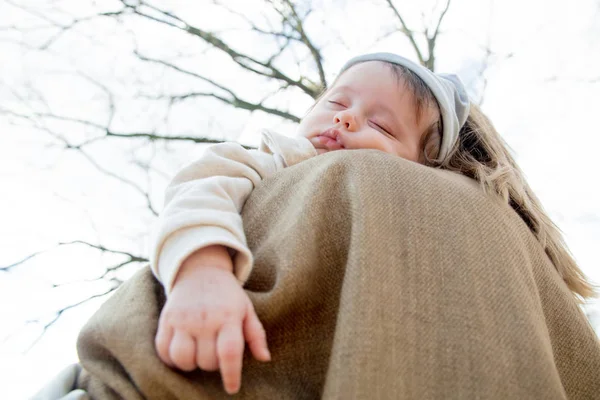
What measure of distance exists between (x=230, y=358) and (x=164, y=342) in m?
0.10

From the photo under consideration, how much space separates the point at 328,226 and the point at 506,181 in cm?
72

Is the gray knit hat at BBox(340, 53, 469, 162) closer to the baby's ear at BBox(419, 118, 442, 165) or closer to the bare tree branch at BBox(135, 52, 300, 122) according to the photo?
the baby's ear at BBox(419, 118, 442, 165)

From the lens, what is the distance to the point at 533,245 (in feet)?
3.54

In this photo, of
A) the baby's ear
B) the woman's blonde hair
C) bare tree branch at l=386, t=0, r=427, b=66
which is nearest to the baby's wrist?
the woman's blonde hair

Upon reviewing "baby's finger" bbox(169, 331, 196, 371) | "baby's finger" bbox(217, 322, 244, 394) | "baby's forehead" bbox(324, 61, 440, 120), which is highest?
"baby's forehead" bbox(324, 61, 440, 120)

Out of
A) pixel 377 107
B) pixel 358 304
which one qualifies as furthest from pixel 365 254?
pixel 377 107

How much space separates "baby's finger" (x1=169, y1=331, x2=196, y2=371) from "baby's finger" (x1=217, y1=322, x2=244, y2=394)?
41 millimetres

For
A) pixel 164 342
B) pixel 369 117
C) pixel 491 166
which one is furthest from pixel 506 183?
pixel 164 342

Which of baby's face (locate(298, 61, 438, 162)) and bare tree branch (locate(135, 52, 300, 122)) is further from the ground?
baby's face (locate(298, 61, 438, 162))

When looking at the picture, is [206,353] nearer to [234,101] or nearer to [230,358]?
[230,358]

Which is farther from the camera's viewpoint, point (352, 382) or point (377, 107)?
point (377, 107)

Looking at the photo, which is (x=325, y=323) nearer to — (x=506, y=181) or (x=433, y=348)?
(x=433, y=348)

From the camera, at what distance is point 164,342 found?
641 millimetres

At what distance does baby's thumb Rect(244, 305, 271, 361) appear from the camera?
0.65 meters
